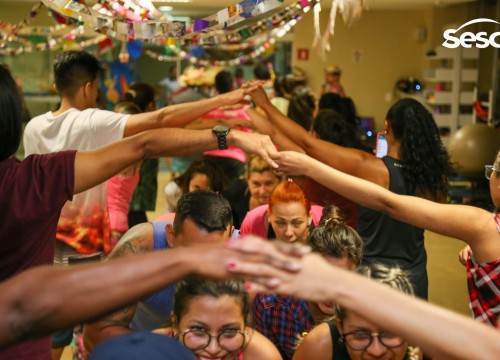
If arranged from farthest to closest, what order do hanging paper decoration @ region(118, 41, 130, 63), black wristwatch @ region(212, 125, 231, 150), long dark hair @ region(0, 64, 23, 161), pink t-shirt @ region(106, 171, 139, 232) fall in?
hanging paper decoration @ region(118, 41, 130, 63) → pink t-shirt @ region(106, 171, 139, 232) → black wristwatch @ region(212, 125, 231, 150) → long dark hair @ region(0, 64, 23, 161)

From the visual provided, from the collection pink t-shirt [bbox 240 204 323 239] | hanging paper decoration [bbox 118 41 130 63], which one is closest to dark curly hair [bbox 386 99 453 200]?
pink t-shirt [bbox 240 204 323 239]

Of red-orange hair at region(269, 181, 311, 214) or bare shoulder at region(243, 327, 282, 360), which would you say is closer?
bare shoulder at region(243, 327, 282, 360)

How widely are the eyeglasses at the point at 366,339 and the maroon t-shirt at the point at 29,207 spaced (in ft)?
2.63

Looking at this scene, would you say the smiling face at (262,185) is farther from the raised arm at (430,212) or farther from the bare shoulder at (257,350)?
the bare shoulder at (257,350)

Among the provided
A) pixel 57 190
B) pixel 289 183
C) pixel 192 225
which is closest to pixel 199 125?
pixel 289 183

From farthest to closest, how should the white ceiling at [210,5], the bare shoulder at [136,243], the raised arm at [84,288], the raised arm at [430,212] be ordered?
the white ceiling at [210,5] → the bare shoulder at [136,243] → the raised arm at [430,212] → the raised arm at [84,288]

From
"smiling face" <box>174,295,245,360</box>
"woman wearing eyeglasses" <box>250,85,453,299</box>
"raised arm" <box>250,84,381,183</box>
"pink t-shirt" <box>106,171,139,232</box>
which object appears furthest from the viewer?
"pink t-shirt" <box>106,171,139,232</box>

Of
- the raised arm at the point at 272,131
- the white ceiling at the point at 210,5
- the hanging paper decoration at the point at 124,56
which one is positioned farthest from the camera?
the white ceiling at the point at 210,5

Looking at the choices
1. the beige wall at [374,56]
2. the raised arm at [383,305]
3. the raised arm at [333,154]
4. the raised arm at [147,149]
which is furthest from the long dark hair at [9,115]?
the beige wall at [374,56]

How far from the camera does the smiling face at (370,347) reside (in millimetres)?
1817

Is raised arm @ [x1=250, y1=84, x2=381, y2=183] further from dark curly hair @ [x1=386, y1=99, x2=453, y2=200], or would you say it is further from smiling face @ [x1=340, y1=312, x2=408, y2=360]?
smiling face @ [x1=340, y1=312, x2=408, y2=360]

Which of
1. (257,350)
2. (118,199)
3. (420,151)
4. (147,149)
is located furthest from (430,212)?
(118,199)

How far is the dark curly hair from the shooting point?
323 cm

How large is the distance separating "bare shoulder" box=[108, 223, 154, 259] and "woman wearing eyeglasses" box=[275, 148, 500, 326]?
59 cm
